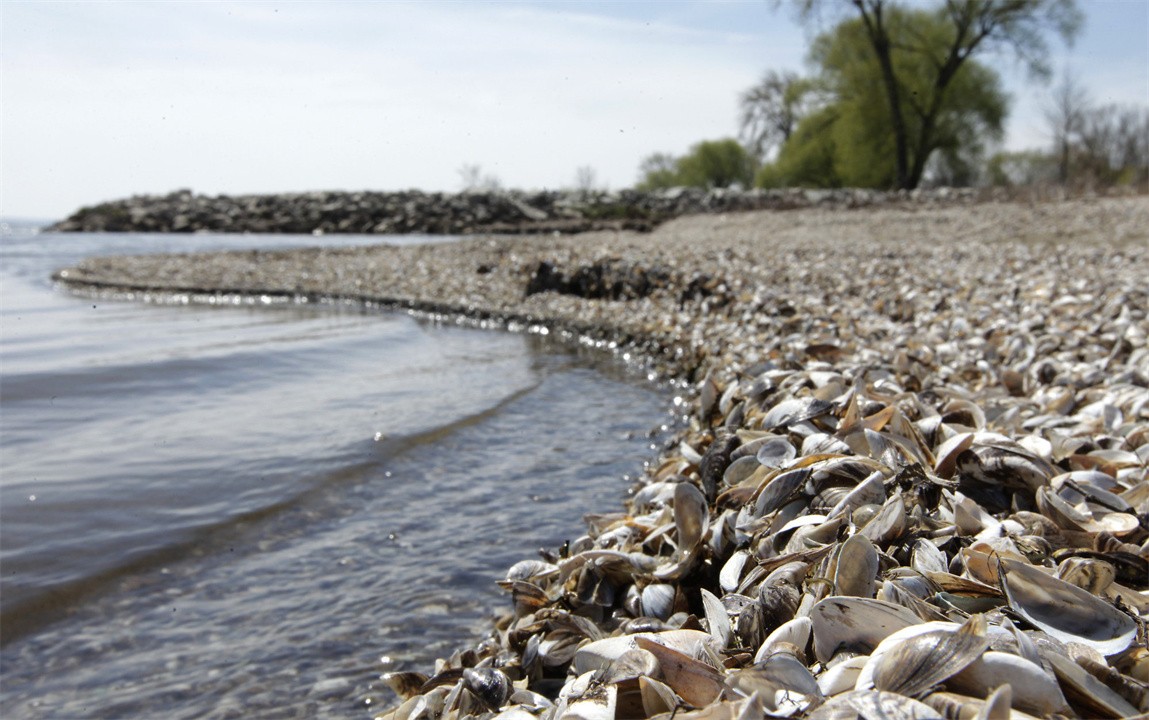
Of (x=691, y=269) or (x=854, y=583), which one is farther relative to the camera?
(x=691, y=269)

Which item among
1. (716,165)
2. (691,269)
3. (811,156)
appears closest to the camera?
(691,269)

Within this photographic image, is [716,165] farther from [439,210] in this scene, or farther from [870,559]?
[870,559]

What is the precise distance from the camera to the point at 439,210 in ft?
99.8

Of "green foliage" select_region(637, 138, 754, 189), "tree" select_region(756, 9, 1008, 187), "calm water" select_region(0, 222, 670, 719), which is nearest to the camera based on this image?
"calm water" select_region(0, 222, 670, 719)

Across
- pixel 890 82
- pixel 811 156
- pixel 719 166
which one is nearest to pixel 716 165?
pixel 719 166

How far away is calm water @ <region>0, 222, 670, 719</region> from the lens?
8.03 ft

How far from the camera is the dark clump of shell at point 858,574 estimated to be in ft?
3.59

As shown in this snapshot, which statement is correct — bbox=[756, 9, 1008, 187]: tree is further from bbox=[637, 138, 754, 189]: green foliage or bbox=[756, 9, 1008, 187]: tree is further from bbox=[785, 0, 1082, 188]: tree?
bbox=[637, 138, 754, 189]: green foliage

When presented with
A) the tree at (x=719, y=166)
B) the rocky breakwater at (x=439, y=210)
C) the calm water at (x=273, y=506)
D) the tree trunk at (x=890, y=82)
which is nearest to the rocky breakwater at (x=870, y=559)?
the calm water at (x=273, y=506)

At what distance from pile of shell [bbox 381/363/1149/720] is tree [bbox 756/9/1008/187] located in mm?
24158

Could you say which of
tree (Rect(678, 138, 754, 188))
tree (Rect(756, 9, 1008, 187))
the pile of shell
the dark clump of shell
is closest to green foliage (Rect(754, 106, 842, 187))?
tree (Rect(756, 9, 1008, 187))

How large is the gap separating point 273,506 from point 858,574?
9.85ft

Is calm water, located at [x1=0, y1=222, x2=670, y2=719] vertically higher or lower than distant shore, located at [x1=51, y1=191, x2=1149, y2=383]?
lower

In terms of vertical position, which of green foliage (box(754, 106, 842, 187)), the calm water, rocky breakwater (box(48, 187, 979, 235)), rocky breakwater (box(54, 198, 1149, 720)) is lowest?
the calm water
